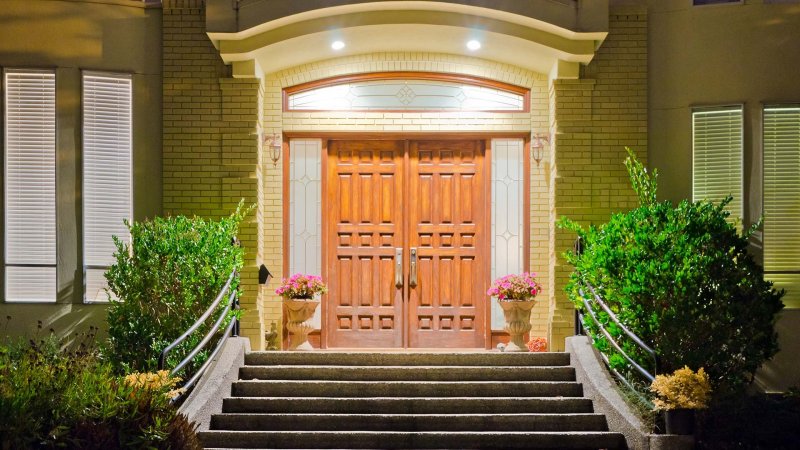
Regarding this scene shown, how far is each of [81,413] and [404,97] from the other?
6.84 meters

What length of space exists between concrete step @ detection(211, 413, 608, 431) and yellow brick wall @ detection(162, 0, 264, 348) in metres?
2.99

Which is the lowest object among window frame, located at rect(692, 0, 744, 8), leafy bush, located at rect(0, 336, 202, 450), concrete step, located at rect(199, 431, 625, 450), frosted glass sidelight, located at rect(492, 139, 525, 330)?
concrete step, located at rect(199, 431, 625, 450)

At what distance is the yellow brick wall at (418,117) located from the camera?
44.2 feet

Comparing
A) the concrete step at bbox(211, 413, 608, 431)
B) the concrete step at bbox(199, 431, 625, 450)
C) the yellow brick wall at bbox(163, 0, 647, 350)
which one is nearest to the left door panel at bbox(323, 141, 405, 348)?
the yellow brick wall at bbox(163, 0, 647, 350)

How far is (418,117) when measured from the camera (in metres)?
13.5

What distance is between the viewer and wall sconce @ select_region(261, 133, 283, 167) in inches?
529

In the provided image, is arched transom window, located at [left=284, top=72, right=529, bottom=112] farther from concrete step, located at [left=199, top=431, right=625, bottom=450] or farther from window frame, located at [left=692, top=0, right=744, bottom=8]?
concrete step, located at [left=199, top=431, right=625, bottom=450]

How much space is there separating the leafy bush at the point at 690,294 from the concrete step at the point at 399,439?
0.94m

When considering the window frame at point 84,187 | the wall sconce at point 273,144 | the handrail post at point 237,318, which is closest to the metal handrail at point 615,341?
the handrail post at point 237,318

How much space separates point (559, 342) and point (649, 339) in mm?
2507

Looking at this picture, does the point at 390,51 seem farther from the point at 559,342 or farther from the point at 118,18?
the point at 559,342

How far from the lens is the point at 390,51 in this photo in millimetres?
13523

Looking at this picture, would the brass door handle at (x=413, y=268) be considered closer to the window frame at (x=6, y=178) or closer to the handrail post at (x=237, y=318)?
the handrail post at (x=237, y=318)

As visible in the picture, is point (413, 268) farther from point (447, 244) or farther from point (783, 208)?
point (783, 208)
